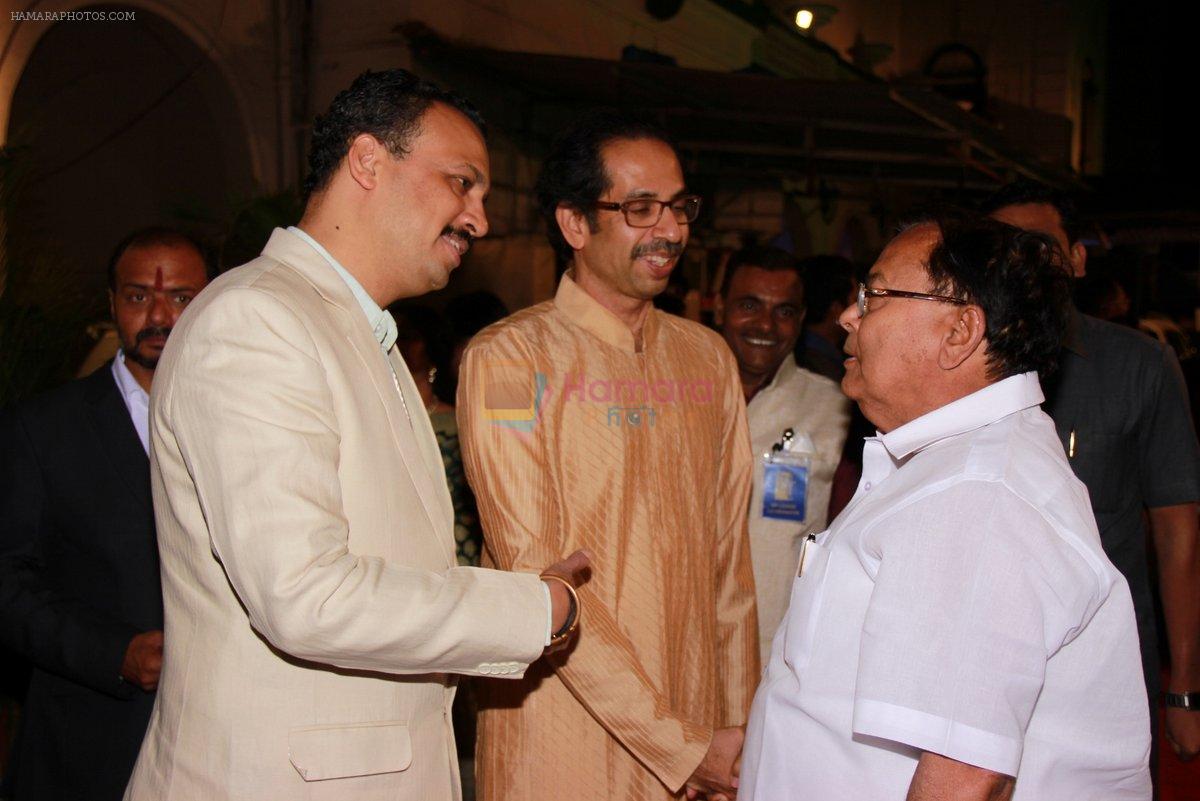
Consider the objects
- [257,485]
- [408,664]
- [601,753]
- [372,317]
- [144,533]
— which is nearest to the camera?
[257,485]

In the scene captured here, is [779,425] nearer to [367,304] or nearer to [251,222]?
[367,304]

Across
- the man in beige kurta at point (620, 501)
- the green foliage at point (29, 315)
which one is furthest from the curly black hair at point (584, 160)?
the green foliage at point (29, 315)

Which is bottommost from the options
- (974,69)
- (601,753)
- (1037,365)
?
(601,753)

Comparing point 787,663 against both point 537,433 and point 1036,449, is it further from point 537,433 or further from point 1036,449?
point 537,433

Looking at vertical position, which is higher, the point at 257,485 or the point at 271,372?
the point at 271,372

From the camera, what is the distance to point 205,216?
5.36 metres

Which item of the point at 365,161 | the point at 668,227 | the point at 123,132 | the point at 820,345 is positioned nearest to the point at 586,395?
the point at 668,227

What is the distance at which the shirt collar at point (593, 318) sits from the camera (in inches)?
106

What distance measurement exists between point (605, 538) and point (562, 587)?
2.04 ft

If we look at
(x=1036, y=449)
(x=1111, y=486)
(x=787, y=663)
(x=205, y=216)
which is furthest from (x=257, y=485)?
(x=205, y=216)

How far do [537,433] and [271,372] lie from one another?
3.09 feet

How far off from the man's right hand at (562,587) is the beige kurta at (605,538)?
1.17 ft

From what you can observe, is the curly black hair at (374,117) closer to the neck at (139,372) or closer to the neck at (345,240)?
→ the neck at (345,240)

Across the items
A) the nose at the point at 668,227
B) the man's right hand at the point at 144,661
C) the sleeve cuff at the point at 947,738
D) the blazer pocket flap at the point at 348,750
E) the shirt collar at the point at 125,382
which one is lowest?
the man's right hand at the point at 144,661
